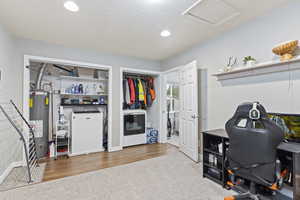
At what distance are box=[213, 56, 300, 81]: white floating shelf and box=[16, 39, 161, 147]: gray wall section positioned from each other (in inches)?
88.6

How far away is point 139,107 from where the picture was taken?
15.3ft

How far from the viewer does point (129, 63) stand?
156 inches

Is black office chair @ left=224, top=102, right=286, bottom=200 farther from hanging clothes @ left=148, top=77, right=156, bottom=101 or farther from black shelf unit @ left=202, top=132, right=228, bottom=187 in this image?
hanging clothes @ left=148, top=77, right=156, bottom=101

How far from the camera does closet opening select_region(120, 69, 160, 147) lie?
402cm

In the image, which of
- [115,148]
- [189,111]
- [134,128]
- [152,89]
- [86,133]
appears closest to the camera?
[189,111]

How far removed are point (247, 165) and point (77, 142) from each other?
3302mm

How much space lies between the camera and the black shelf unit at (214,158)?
2070 mm

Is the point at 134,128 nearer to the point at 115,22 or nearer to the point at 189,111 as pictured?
the point at 189,111

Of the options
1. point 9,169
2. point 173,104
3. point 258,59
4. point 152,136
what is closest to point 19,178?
point 9,169

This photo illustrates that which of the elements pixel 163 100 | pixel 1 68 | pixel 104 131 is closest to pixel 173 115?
pixel 163 100

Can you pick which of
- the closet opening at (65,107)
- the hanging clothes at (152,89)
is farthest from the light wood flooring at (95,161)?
the hanging clothes at (152,89)

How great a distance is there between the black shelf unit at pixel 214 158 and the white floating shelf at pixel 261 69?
1.07 m

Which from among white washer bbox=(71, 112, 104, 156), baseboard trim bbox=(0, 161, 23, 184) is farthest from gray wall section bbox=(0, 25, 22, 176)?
white washer bbox=(71, 112, 104, 156)

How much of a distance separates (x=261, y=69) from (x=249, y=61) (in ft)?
0.66
